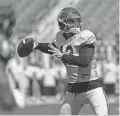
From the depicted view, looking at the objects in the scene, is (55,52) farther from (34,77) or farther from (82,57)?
(34,77)

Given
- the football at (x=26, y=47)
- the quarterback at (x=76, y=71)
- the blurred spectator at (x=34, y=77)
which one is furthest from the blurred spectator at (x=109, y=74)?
the quarterback at (x=76, y=71)

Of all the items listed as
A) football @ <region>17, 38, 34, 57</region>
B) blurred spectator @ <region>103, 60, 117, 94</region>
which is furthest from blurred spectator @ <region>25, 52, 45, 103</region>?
football @ <region>17, 38, 34, 57</region>

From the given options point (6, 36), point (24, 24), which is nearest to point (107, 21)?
point (24, 24)

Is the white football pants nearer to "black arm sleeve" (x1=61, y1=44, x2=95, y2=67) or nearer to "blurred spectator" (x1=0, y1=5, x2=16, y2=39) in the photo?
"black arm sleeve" (x1=61, y1=44, x2=95, y2=67)

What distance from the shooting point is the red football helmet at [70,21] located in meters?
5.86

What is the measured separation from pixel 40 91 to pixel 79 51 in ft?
39.7

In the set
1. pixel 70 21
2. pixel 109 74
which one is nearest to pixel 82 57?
pixel 70 21

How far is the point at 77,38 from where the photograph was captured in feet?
19.0

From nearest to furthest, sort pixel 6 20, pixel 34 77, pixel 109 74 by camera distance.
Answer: pixel 6 20, pixel 34 77, pixel 109 74

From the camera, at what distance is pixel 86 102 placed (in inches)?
231

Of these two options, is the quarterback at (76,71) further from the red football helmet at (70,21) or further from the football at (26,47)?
the football at (26,47)

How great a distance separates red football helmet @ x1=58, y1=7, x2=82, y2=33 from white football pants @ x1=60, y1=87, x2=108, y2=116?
1.90 ft

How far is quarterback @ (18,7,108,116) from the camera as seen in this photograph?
5.79 meters

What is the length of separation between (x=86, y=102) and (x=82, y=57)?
48 centimetres
